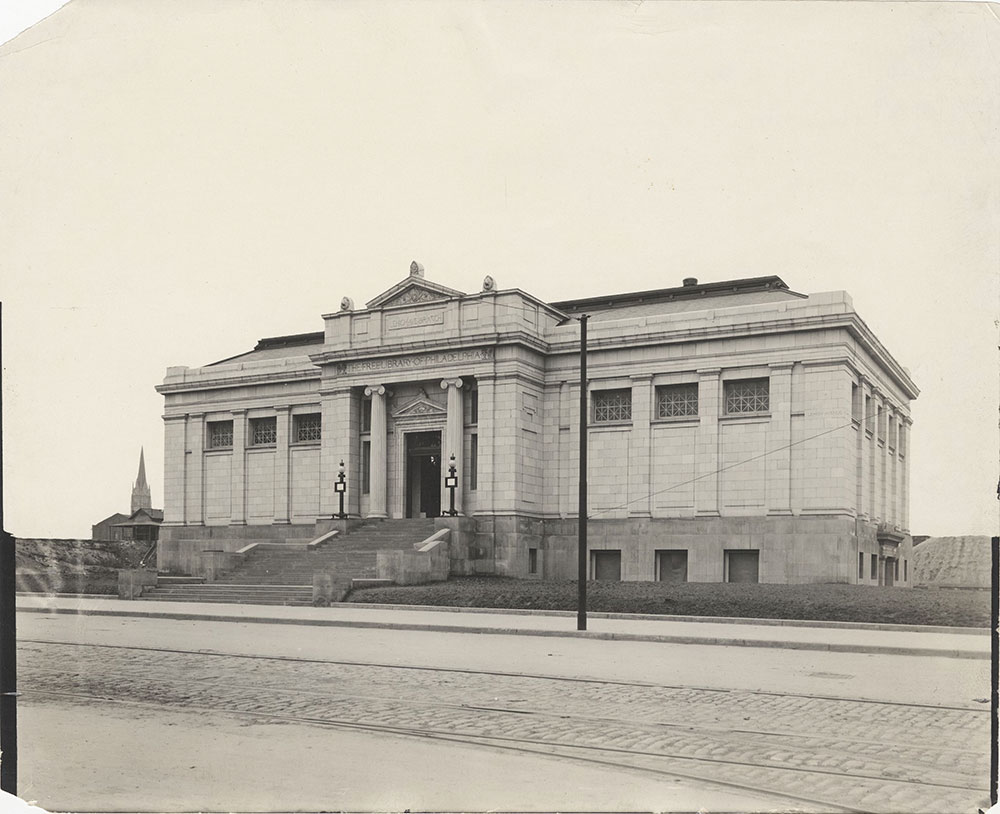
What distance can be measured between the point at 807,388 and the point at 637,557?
867 cm

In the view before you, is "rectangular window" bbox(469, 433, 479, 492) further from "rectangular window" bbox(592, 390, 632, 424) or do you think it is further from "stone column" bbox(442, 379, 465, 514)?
"rectangular window" bbox(592, 390, 632, 424)

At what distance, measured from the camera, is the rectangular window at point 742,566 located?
34.8m

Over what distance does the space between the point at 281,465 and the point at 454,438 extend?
11042mm

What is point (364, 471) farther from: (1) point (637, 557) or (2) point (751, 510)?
(2) point (751, 510)

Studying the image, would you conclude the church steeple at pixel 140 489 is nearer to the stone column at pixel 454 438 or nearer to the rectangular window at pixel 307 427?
the rectangular window at pixel 307 427

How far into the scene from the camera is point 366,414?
137ft

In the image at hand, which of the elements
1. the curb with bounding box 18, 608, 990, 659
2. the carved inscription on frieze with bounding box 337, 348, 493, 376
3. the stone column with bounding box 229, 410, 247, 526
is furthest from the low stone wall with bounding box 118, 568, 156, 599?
the stone column with bounding box 229, 410, 247, 526

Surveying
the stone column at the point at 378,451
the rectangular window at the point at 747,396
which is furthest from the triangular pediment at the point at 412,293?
the rectangular window at the point at 747,396

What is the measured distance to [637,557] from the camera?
36812 mm

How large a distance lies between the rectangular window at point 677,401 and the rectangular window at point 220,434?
21677mm

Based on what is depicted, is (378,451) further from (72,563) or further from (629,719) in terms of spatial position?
(629,719)

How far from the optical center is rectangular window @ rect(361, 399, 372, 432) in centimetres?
4147

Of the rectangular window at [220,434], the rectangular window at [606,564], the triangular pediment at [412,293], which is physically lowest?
the rectangular window at [606,564]

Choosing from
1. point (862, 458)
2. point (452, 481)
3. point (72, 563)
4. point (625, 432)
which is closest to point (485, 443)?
point (452, 481)
